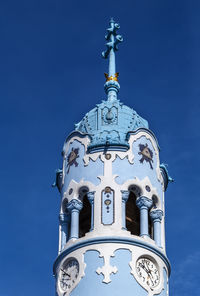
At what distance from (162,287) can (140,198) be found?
3461mm

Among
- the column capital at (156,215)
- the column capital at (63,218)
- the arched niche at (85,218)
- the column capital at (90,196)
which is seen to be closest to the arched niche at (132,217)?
the column capital at (156,215)

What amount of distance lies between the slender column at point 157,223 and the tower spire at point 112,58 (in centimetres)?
598

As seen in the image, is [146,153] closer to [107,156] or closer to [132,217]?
[107,156]

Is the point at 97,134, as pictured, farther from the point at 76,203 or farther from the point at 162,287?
the point at 162,287

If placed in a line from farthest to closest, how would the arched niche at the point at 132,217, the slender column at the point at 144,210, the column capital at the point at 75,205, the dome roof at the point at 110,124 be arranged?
the arched niche at the point at 132,217 < the dome roof at the point at 110,124 < the column capital at the point at 75,205 < the slender column at the point at 144,210

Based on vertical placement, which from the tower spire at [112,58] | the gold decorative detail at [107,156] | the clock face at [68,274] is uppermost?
the tower spire at [112,58]

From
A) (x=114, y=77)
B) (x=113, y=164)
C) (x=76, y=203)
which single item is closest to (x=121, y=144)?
(x=113, y=164)

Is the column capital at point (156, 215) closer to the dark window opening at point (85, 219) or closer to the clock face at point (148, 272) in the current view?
the clock face at point (148, 272)

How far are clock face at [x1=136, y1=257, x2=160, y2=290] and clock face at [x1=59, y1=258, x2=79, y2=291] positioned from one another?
2.18m

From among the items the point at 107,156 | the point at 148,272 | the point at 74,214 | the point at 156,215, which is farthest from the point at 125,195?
the point at 148,272

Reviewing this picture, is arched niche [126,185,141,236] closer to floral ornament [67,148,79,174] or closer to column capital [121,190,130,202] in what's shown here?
column capital [121,190,130,202]

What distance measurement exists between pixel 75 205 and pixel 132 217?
2.84 metres

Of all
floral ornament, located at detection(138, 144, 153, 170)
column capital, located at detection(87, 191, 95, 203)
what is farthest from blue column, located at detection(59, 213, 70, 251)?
floral ornament, located at detection(138, 144, 153, 170)

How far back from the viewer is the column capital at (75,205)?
2873 centimetres
